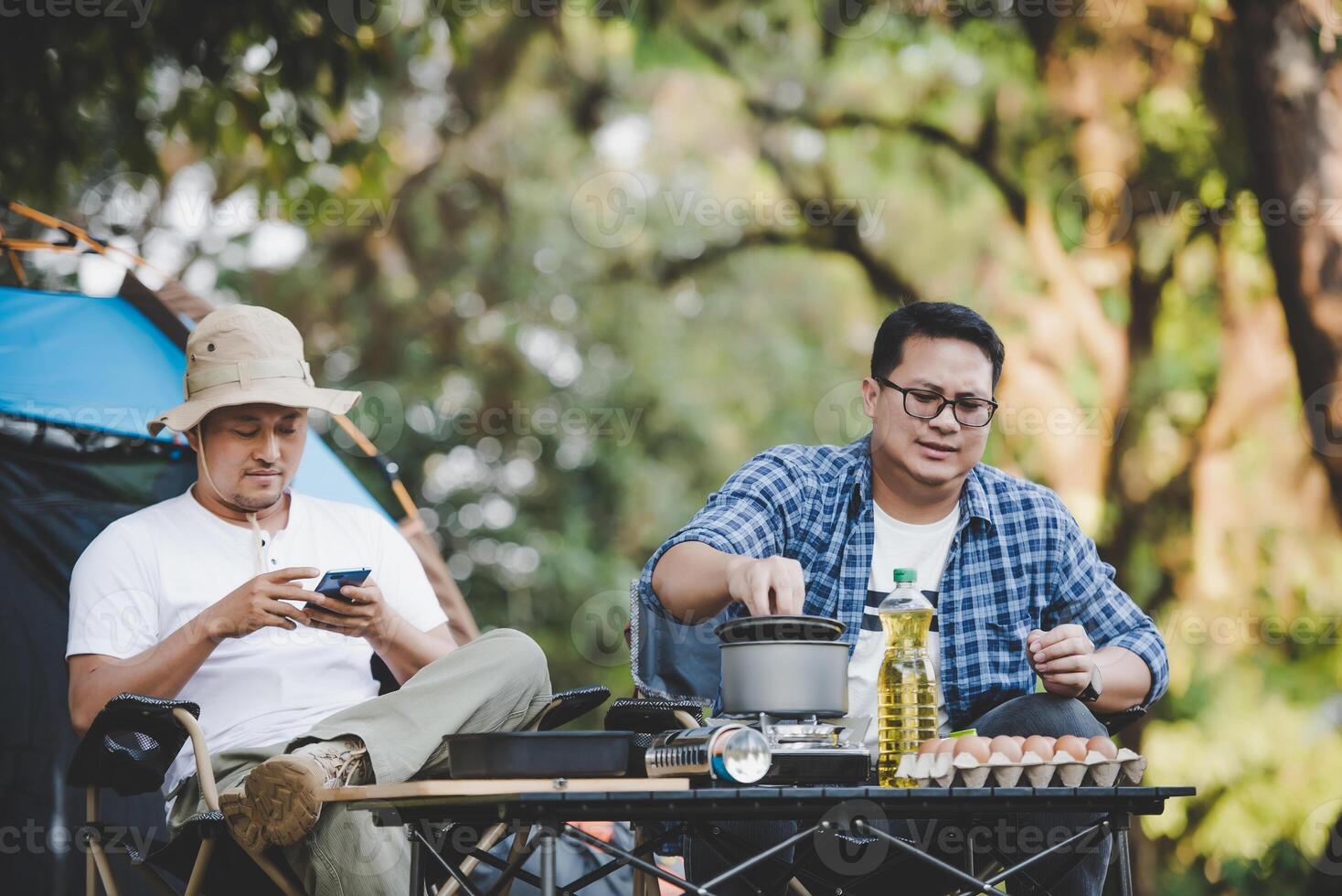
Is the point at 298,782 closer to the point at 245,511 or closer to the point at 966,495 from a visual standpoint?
the point at 245,511

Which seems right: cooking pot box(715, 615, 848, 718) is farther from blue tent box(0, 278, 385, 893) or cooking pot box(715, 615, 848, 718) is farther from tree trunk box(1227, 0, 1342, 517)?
tree trunk box(1227, 0, 1342, 517)

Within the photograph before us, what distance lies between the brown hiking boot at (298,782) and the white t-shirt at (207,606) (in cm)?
62

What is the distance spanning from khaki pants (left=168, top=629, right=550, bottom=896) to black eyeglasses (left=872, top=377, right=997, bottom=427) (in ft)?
2.99

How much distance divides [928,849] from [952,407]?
2.82ft

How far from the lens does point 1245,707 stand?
8.42 meters

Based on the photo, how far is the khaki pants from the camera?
232cm

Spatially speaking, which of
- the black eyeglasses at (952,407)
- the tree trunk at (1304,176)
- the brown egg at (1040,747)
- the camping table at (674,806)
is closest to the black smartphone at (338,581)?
the camping table at (674,806)

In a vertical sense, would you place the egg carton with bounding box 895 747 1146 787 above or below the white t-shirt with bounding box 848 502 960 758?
below

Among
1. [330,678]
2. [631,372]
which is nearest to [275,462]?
[330,678]

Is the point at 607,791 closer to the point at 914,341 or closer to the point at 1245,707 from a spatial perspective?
the point at 914,341

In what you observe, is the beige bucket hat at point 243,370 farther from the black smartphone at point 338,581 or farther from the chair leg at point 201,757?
the chair leg at point 201,757

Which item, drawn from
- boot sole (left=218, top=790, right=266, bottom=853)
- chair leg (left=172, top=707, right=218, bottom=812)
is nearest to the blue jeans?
boot sole (left=218, top=790, right=266, bottom=853)

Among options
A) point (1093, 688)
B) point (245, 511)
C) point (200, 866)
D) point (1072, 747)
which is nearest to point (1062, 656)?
point (1093, 688)

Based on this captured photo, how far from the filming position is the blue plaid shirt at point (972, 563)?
9.37ft
